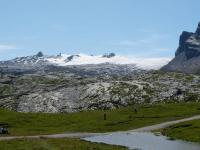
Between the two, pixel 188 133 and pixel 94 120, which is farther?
pixel 94 120

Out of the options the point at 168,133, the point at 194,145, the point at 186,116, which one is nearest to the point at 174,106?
the point at 186,116

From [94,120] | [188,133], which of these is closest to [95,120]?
[94,120]

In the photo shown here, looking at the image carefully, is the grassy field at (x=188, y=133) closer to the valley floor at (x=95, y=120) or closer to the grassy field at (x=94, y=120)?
the valley floor at (x=95, y=120)

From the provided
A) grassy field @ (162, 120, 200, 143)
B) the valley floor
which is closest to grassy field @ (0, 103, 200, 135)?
the valley floor

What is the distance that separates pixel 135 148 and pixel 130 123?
57935 mm

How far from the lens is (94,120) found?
142500mm

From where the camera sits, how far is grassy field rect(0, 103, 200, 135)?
4889 inches

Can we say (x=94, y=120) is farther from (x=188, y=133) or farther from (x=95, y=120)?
(x=188, y=133)

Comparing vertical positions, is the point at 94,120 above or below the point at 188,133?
below

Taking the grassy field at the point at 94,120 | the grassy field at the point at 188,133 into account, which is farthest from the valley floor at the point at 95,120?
the grassy field at the point at 188,133

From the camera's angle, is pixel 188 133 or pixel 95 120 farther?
pixel 95 120

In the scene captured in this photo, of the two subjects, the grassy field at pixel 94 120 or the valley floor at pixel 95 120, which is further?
the grassy field at pixel 94 120

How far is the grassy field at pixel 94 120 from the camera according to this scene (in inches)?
4889

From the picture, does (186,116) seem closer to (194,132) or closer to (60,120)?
(60,120)
